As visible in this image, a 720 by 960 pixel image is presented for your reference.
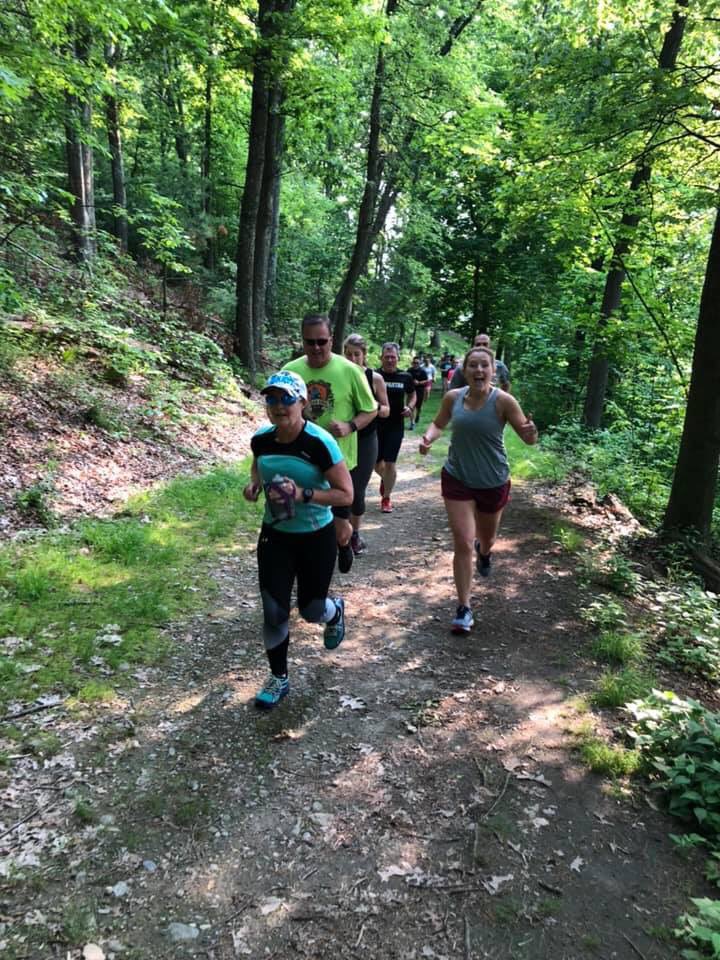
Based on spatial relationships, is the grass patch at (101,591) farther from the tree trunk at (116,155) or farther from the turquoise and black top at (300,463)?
the tree trunk at (116,155)

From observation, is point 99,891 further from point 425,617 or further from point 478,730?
point 425,617

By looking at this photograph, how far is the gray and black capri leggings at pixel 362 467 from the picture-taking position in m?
6.49

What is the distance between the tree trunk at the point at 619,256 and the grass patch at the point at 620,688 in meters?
6.09

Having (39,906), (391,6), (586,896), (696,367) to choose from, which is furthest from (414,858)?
(391,6)

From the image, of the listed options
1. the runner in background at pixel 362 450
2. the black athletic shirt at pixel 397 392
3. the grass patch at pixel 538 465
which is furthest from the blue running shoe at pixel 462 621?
the grass patch at pixel 538 465

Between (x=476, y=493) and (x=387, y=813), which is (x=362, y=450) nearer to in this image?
(x=476, y=493)

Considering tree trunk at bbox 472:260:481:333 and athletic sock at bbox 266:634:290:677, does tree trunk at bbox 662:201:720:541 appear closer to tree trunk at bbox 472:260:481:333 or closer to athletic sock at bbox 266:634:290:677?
athletic sock at bbox 266:634:290:677

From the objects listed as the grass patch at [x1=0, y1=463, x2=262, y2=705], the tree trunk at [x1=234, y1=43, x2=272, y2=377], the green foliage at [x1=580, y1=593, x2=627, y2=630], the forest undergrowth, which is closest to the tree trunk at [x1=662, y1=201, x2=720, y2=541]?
the forest undergrowth

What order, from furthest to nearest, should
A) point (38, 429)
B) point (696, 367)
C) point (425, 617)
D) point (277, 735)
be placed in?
point (38, 429), point (696, 367), point (425, 617), point (277, 735)

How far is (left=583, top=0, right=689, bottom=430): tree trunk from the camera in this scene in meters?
8.86

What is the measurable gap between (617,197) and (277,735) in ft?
29.3

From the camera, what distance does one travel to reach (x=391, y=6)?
50.9 feet

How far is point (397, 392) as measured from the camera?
837 cm

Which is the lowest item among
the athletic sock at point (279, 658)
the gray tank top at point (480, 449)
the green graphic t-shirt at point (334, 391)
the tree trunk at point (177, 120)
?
the athletic sock at point (279, 658)
